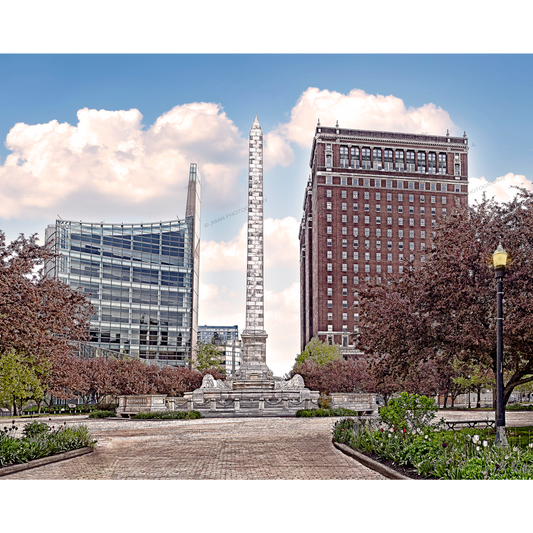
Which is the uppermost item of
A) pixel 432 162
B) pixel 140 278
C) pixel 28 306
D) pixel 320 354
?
pixel 432 162

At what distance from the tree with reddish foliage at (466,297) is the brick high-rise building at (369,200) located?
8670 centimetres

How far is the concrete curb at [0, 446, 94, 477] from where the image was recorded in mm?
14234

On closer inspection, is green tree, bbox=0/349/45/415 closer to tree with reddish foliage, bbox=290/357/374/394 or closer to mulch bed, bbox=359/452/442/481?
mulch bed, bbox=359/452/442/481

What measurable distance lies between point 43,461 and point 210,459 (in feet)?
15.3

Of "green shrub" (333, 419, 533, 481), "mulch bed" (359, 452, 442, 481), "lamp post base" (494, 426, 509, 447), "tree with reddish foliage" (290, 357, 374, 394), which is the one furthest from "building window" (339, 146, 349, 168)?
"lamp post base" (494, 426, 509, 447)

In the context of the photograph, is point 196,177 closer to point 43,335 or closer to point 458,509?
point 43,335

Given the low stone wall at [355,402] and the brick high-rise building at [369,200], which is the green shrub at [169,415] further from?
the brick high-rise building at [369,200]

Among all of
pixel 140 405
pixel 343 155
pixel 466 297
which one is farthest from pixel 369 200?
pixel 466 297

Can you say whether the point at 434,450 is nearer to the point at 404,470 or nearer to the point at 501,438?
the point at 404,470

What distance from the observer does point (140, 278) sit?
94.9 m

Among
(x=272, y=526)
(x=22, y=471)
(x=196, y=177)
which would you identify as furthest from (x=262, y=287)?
(x=196, y=177)

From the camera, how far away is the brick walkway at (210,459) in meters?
14.5

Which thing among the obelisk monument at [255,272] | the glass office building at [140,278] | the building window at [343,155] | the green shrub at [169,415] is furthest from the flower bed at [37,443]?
the building window at [343,155]
